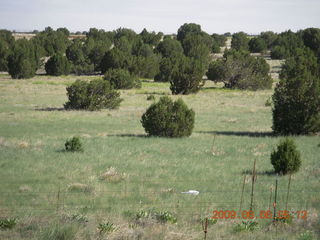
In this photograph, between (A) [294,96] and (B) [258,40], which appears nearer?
(A) [294,96]

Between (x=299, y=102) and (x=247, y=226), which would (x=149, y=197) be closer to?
(x=247, y=226)

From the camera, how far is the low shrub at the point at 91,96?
102ft

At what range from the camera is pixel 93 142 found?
58.9 ft

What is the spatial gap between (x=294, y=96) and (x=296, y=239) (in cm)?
1583

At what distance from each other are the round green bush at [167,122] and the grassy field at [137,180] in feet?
2.40

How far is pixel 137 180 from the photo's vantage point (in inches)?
454

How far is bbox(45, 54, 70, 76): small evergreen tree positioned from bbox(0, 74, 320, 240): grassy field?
132 ft

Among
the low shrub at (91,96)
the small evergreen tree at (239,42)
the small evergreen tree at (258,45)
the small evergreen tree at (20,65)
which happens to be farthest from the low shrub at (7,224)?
the small evergreen tree at (258,45)

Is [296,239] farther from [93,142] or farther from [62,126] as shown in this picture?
[62,126]

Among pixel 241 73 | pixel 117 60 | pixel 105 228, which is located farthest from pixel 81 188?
pixel 117 60

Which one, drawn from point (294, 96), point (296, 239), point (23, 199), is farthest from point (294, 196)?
point (294, 96)

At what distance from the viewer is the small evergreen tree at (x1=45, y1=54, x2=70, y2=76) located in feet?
207

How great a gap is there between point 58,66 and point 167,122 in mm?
45871

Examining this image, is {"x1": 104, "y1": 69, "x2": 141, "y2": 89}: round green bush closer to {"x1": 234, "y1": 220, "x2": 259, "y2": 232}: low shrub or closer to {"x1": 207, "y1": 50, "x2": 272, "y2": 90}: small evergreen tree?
{"x1": 207, "y1": 50, "x2": 272, "y2": 90}: small evergreen tree
